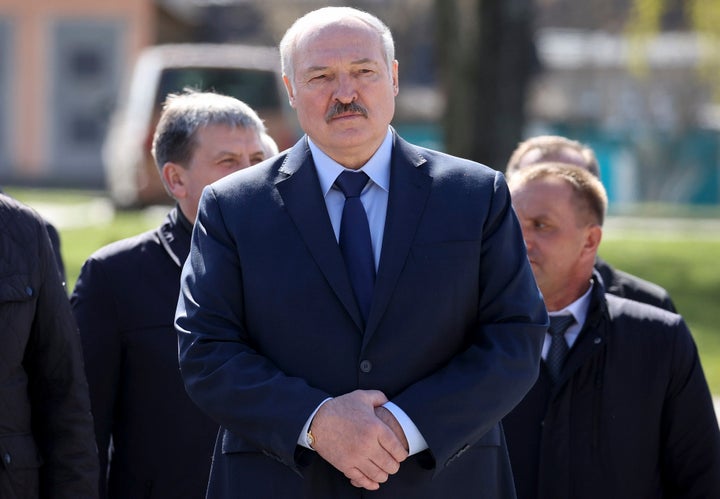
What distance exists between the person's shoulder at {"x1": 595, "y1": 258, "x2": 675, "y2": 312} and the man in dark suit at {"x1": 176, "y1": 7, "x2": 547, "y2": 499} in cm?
167

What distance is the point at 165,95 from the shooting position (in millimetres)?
16000

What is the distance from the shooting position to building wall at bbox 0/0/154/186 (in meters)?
32.4

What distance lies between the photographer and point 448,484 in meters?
3.14

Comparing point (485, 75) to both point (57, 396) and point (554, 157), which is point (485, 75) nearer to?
point (554, 157)

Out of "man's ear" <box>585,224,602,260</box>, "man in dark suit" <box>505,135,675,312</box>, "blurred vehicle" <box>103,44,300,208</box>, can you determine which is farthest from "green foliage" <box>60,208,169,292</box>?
"man's ear" <box>585,224,602,260</box>

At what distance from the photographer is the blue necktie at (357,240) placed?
3.19 meters

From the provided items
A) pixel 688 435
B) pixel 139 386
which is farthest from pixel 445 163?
pixel 139 386

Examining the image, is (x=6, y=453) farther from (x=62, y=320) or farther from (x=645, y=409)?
(x=645, y=409)

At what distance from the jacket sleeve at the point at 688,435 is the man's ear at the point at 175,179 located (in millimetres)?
1709

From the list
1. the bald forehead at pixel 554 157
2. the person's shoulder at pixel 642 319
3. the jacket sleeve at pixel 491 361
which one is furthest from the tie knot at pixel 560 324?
Answer: the bald forehead at pixel 554 157

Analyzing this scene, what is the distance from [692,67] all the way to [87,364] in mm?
31704

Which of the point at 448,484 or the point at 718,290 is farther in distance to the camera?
the point at 718,290

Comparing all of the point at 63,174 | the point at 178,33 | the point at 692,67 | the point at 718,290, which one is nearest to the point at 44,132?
the point at 63,174

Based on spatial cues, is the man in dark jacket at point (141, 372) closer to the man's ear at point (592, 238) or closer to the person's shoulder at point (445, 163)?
the person's shoulder at point (445, 163)
